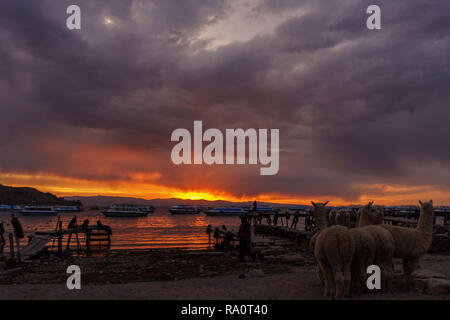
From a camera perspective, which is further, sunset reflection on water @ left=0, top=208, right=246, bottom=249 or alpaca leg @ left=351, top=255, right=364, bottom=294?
sunset reflection on water @ left=0, top=208, right=246, bottom=249

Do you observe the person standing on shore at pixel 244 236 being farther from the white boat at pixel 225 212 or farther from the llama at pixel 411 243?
the white boat at pixel 225 212

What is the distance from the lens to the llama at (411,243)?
10258 mm

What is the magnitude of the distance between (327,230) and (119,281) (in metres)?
10.7

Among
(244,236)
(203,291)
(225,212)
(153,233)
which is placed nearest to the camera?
(203,291)

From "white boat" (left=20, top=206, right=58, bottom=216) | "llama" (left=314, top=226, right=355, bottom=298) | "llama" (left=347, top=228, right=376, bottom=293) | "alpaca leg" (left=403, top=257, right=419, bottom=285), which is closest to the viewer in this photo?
"llama" (left=314, top=226, right=355, bottom=298)

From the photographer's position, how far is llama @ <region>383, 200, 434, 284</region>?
33.7 ft

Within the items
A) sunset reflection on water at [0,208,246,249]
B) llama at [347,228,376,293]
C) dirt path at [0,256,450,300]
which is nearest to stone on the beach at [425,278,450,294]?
dirt path at [0,256,450,300]

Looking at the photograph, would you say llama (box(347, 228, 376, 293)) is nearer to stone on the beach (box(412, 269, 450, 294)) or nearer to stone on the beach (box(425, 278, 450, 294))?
stone on the beach (box(412, 269, 450, 294))

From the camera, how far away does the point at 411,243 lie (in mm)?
10305

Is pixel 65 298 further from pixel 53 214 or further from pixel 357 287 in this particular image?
pixel 53 214

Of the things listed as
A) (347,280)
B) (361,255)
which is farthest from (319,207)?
(347,280)

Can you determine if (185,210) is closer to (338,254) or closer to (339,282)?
(339,282)

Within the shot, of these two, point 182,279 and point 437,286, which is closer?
point 437,286
